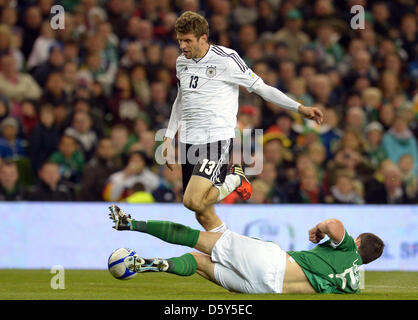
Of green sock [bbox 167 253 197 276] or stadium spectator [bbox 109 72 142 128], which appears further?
stadium spectator [bbox 109 72 142 128]

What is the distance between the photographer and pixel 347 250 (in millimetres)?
8477

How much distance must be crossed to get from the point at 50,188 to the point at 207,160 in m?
4.80

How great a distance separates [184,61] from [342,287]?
2.95 metres

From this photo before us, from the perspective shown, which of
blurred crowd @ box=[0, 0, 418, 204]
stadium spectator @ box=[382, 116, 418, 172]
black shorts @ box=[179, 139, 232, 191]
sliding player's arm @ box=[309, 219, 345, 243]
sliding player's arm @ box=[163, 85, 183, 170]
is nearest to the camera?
sliding player's arm @ box=[309, 219, 345, 243]

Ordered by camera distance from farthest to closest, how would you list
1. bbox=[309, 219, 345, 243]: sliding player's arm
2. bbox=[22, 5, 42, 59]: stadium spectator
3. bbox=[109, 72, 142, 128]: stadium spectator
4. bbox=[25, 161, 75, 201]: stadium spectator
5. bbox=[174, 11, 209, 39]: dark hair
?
bbox=[22, 5, 42, 59]: stadium spectator → bbox=[109, 72, 142, 128]: stadium spectator → bbox=[25, 161, 75, 201]: stadium spectator → bbox=[174, 11, 209, 39]: dark hair → bbox=[309, 219, 345, 243]: sliding player's arm

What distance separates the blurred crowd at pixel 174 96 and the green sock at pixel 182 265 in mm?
4986

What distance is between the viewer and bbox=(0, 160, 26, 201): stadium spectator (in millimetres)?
13250

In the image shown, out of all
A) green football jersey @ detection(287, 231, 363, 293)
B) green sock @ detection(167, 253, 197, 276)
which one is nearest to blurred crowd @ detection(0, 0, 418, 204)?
green sock @ detection(167, 253, 197, 276)

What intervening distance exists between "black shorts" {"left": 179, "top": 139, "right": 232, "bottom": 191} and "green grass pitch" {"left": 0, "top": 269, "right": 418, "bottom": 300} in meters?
1.20

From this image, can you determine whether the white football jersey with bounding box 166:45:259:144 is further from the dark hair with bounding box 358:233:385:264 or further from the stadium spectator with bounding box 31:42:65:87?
the stadium spectator with bounding box 31:42:65:87

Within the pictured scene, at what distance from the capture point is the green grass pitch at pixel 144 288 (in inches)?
327

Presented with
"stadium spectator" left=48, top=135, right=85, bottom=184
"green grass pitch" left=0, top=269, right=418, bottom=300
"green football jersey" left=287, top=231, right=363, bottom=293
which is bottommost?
"green grass pitch" left=0, top=269, right=418, bottom=300

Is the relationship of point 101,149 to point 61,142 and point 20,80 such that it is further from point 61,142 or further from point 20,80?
point 20,80

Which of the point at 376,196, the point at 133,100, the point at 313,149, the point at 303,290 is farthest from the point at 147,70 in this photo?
the point at 303,290
